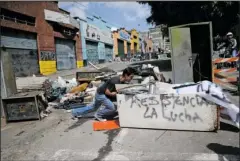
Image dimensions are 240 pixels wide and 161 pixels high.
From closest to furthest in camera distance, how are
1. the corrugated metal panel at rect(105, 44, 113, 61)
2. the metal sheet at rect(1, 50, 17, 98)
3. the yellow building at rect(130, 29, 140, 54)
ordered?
the metal sheet at rect(1, 50, 17, 98), the corrugated metal panel at rect(105, 44, 113, 61), the yellow building at rect(130, 29, 140, 54)

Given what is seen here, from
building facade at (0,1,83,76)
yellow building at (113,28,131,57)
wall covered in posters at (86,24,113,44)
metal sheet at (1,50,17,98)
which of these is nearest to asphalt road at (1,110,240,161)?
metal sheet at (1,50,17,98)

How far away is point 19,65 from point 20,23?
133 inches

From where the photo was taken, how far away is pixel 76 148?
454cm

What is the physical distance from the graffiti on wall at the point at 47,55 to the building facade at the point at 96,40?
8394 mm

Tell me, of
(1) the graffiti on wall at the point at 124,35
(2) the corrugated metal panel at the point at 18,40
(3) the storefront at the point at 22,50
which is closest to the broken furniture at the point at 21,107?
(2) the corrugated metal panel at the point at 18,40

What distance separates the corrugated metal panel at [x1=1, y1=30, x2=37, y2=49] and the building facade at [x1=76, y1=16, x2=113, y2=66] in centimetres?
1100

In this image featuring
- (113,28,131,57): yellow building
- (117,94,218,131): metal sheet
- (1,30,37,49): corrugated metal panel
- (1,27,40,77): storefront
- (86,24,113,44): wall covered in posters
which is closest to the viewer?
(117,94,218,131): metal sheet

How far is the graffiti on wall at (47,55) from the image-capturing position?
22.3 metres

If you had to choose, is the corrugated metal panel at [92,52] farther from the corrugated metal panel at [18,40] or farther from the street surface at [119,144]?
the street surface at [119,144]

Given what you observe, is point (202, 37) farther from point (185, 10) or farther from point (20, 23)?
point (20, 23)

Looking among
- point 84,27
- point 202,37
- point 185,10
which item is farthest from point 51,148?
point 84,27

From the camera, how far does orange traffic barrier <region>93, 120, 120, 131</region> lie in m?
5.57

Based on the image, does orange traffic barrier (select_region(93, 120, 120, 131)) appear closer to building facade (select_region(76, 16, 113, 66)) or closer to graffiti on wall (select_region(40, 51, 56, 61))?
graffiti on wall (select_region(40, 51, 56, 61))

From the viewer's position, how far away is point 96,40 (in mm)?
37188
